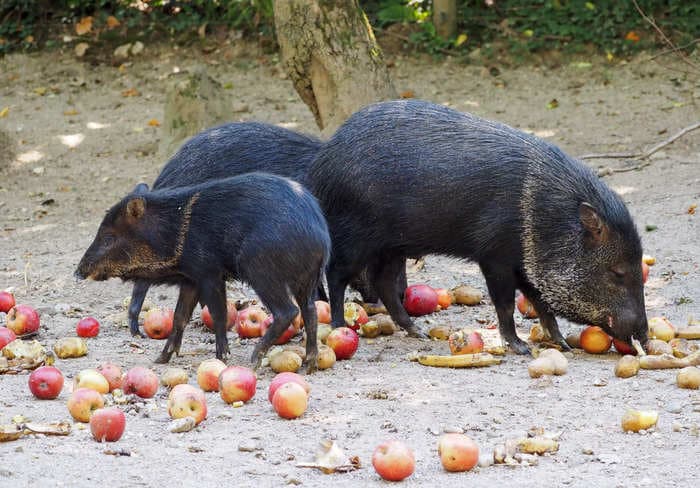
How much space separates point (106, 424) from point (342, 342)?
1747 mm

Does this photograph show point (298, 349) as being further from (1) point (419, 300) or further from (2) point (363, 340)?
(1) point (419, 300)

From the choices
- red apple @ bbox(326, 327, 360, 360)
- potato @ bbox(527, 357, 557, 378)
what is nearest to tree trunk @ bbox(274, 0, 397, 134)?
red apple @ bbox(326, 327, 360, 360)

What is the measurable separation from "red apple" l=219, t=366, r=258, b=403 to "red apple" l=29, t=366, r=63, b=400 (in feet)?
2.46

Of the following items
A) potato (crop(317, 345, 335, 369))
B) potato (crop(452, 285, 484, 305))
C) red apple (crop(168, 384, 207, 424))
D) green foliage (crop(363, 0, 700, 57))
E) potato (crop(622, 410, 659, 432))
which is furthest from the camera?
green foliage (crop(363, 0, 700, 57))

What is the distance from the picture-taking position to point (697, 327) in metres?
6.21

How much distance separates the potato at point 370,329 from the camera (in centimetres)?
666

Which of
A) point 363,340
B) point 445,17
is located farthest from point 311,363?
point 445,17

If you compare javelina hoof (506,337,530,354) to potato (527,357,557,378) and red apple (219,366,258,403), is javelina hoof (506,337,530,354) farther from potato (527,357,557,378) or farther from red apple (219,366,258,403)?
red apple (219,366,258,403)

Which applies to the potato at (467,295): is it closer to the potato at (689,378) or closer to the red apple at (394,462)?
the potato at (689,378)

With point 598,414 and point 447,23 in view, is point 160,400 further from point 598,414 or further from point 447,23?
point 447,23

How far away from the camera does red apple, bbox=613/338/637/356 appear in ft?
19.7

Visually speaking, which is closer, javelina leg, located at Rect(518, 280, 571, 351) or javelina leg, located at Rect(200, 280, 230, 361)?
javelina leg, located at Rect(200, 280, 230, 361)

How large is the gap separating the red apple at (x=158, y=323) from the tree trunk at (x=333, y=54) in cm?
323

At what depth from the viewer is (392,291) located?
267 inches
